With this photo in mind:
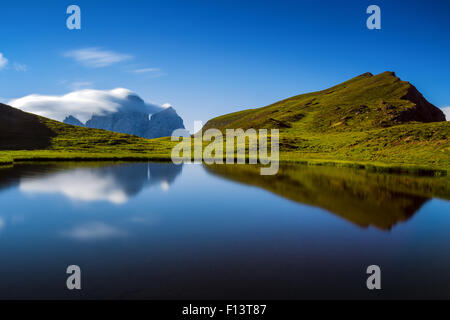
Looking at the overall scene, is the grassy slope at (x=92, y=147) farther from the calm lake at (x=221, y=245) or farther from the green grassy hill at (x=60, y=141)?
the calm lake at (x=221, y=245)

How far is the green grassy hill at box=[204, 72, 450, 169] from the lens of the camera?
65.4m

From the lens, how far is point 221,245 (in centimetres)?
1368

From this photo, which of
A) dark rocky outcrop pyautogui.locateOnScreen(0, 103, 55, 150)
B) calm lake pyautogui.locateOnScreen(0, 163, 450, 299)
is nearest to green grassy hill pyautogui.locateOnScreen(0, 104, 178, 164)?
dark rocky outcrop pyautogui.locateOnScreen(0, 103, 55, 150)

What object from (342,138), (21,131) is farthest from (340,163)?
(21,131)

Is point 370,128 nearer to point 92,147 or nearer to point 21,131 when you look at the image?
point 92,147

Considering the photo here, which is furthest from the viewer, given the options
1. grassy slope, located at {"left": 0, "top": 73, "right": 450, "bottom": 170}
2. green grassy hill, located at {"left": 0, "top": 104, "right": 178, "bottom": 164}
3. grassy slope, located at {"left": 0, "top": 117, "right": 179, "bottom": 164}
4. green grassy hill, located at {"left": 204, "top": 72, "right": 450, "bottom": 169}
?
green grassy hill, located at {"left": 0, "top": 104, "right": 178, "bottom": 164}

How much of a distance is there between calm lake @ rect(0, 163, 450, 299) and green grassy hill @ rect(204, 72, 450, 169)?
4633 centimetres

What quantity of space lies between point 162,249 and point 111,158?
239 ft

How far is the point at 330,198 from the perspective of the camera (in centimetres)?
2655

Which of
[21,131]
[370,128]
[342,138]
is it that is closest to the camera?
[342,138]

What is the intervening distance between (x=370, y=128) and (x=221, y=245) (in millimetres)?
118109

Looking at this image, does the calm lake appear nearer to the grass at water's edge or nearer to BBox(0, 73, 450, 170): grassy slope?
the grass at water's edge

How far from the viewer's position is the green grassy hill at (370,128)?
65.4 metres

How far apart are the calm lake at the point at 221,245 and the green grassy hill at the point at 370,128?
4633 cm
